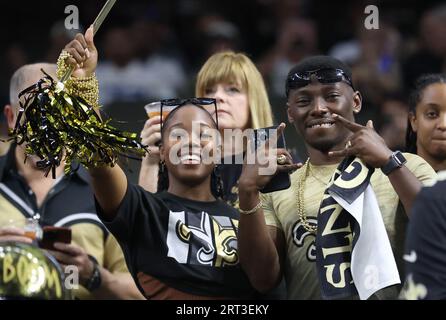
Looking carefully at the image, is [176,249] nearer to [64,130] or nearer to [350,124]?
[64,130]

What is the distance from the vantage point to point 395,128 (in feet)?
21.5

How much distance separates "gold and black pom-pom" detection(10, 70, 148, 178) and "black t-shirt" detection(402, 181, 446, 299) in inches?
49.3

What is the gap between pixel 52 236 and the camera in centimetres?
476

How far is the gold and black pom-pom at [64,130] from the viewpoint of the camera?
416 centimetres

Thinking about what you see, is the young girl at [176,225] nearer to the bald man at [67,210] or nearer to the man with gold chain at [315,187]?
the man with gold chain at [315,187]

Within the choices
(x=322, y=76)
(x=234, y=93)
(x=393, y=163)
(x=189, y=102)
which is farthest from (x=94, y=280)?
(x=393, y=163)

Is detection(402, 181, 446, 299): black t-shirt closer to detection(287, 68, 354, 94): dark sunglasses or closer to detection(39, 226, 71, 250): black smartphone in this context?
detection(287, 68, 354, 94): dark sunglasses

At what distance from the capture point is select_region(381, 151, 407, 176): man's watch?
4145 mm

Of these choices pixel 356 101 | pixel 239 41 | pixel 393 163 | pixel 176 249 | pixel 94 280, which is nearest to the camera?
pixel 393 163

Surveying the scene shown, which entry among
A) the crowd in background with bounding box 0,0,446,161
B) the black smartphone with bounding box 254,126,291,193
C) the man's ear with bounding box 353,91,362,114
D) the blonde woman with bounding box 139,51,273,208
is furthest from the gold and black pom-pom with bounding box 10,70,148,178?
the crowd in background with bounding box 0,0,446,161

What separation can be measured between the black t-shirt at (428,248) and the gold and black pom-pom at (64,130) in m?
1.25

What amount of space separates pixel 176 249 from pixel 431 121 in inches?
48.3
